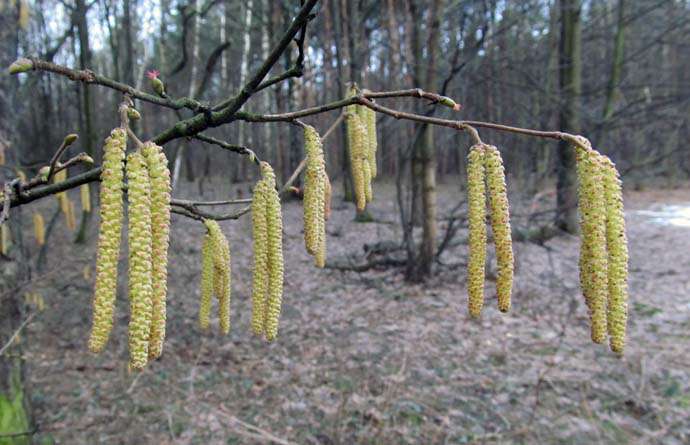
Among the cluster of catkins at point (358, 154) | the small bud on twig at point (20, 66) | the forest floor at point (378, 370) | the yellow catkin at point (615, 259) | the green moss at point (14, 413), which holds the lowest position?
the forest floor at point (378, 370)

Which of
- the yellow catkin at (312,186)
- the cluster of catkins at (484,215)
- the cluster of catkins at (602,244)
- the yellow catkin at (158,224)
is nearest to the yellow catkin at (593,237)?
the cluster of catkins at (602,244)

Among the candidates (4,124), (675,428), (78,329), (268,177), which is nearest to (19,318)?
(4,124)

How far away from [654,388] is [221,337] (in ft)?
13.4

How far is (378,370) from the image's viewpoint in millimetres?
5137

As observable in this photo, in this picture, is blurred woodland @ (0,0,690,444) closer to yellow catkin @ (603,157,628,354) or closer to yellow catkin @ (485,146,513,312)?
yellow catkin @ (485,146,513,312)

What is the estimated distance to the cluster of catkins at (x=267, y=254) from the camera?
4.07 ft

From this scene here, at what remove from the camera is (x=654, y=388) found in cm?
454

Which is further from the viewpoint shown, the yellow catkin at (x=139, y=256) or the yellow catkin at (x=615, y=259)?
the yellow catkin at (x=615, y=259)

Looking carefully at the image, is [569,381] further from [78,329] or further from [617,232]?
[78,329]

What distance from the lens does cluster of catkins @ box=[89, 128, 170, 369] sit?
0.89 metres

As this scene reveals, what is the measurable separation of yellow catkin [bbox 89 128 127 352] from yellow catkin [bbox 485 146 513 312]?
667mm

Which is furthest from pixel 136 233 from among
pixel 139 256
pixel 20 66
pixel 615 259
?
pixel 615 259

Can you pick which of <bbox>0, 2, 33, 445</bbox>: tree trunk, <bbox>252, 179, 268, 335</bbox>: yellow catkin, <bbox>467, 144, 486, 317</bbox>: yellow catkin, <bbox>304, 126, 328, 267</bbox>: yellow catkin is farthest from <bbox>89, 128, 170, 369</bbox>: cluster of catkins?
<bbox>0, 2, 33, 445</bbox>: tree trunk

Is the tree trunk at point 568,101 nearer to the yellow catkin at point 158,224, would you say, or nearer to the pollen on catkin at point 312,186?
the pollen on catkin at point 312,186
